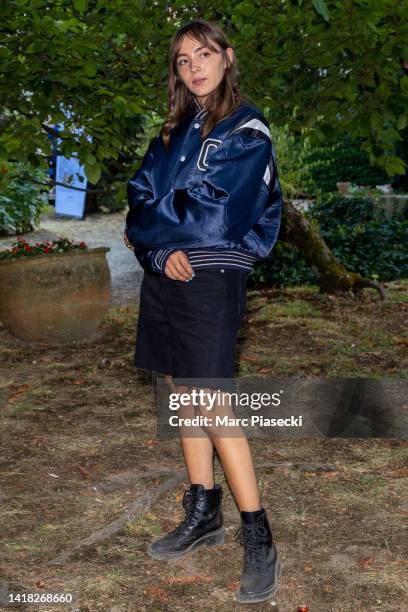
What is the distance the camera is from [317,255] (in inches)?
420

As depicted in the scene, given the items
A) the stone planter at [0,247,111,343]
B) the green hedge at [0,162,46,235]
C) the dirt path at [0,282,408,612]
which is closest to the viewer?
the dirt path at [0,282,408,612]

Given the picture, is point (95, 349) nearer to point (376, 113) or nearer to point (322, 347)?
point (322, 347)

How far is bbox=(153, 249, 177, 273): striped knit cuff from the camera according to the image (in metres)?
3.13

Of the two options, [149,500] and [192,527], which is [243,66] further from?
[192,527]

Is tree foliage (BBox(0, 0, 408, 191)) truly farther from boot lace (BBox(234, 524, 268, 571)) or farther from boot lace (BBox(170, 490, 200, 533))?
boot lace (BBox(234, 524, 268, 571))

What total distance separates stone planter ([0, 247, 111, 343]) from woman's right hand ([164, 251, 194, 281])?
5104 millimetres

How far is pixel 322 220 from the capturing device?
12773 millimetres

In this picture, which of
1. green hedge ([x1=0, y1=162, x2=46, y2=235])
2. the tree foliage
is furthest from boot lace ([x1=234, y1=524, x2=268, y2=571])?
green hedge ([x1=0, y1=162, x2=46, y2=235])

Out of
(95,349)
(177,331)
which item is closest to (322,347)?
(95,349)

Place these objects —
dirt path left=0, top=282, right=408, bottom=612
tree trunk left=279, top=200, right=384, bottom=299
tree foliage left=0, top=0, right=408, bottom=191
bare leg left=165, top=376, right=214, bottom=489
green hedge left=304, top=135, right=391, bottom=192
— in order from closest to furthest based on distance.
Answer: dirt path left=0, top=282, right=408, bottom=612 → bare leg left=165, top=376, right=214, bottom=489 → tree foliage left=0, top=0, right=408, bottom=191 → tree trunk left=279, top=200, right=384, bottom=299 → green hedge left=304, top=135, right=391, bottom=192

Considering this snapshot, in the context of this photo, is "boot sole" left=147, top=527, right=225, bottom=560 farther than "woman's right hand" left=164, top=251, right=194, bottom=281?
Yes

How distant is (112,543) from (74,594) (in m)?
0.51

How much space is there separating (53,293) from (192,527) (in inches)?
187

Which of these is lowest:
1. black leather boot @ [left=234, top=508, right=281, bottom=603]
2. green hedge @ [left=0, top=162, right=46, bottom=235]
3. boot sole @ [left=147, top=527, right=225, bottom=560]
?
green hedge @ [left=0, top=162, right=46, bottom=235]
